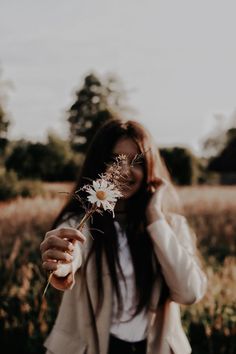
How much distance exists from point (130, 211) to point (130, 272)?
274 mm

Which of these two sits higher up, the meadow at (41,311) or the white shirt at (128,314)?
the white shirt at (128,314)

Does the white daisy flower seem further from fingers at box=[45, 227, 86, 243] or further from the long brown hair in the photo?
the long brown hair

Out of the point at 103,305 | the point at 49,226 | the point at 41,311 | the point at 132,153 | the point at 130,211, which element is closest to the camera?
the point at 103,305

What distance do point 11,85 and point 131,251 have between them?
35.9ft

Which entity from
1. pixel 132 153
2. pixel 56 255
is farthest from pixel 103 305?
pixel 56 255

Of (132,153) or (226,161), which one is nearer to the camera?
(132,153)

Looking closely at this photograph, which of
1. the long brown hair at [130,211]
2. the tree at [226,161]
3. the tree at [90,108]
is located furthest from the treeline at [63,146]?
the tree at [226,161]

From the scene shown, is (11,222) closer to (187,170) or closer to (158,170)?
(158,170)

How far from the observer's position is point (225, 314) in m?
3.75

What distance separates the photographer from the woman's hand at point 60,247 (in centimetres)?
122

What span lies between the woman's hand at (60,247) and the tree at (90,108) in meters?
9.59

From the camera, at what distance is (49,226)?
6.78 m

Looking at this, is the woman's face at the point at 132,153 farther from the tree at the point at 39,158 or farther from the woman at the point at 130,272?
the tree at the point at 39,158

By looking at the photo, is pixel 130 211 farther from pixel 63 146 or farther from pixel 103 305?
pixel 63 146
